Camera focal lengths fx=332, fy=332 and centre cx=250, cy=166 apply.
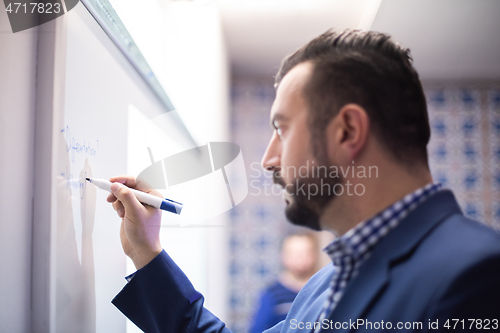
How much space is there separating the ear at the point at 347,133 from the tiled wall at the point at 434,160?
1.92m

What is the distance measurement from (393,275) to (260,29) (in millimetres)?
1798

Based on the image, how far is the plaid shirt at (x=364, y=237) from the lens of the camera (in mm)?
417

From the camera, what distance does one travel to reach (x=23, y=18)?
31cm

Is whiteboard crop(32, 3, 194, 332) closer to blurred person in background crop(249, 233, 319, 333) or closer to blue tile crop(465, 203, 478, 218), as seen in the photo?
blurred person in background crop(249, 233, 319, 333)

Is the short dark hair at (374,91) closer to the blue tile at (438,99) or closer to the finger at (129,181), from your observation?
the finger at (129,181)

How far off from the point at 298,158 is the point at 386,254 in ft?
0.55

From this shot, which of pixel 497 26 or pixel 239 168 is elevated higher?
pixel 497 26

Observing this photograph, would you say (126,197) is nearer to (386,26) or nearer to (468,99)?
(386,26)

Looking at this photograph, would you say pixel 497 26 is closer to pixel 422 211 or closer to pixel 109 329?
pixel 422 211

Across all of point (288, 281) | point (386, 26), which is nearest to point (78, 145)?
point (288, 281)

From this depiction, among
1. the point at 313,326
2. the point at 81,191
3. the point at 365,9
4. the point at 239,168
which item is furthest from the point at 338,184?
the point at 239,168

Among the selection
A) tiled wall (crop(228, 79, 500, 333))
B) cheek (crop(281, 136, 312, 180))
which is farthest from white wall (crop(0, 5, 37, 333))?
tiled wall (crop(228, 79, 500, 333))

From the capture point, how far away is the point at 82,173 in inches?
16.1

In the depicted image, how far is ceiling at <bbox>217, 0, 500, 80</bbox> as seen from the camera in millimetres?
1603
